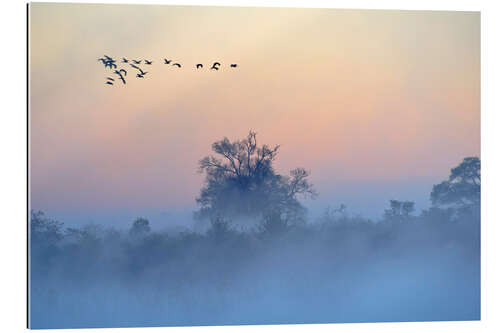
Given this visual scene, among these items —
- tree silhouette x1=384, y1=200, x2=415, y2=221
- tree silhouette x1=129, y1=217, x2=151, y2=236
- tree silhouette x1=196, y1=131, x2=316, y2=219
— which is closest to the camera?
tree silhouette x1=129, y1=217, x2=151, y2=236

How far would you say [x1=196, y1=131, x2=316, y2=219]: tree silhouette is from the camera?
760cm

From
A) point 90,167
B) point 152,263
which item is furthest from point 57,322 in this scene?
point 90,167

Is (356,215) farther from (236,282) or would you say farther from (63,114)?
(63,114)

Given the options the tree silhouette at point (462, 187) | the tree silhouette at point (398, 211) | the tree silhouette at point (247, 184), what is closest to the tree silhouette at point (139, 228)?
the tree silhouette at point (247, 184)

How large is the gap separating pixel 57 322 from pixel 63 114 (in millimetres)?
2125

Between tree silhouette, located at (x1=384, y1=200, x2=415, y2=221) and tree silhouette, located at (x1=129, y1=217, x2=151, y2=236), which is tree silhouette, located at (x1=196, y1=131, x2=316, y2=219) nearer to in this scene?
tree silhouette, located at (x1=129, y1=217, x2=151, y2=236)

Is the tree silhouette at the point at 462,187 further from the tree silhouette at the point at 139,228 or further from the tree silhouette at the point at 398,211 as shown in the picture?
the tree silhouette at the point at 139,228

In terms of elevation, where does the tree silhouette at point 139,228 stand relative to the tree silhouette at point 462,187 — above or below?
below

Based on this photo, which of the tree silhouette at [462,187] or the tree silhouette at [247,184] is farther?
the tree silhouette at [462,187]

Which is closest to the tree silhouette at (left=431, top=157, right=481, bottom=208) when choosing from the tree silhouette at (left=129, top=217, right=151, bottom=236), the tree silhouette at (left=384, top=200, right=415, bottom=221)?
the tree silhouette at (left=384, top=200, right=415, bottom=221)

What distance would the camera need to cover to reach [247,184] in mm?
7660

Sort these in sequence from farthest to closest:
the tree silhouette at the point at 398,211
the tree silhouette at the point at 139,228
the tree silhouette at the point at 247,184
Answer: the tree silhouette at the point at 398,211 → the tree silhouette at the point at 247,184 → the tree silhouette at the point at 139,228

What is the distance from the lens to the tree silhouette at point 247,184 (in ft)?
24.9

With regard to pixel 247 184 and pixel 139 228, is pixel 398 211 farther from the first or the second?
pixel 139 228
